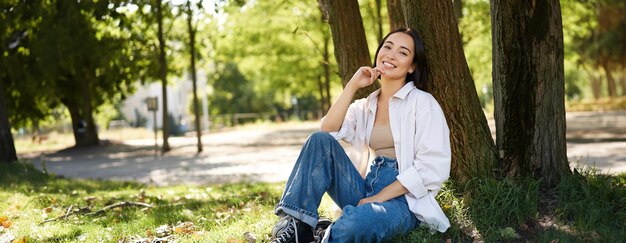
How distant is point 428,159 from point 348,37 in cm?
343

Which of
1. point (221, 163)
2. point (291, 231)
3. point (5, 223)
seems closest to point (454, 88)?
point (291, 231)

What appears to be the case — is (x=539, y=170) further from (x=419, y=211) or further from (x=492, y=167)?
(x=419, y=211)

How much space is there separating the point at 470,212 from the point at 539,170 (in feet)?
3.16

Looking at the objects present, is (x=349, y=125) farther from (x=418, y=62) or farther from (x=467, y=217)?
(x=467, y=217)

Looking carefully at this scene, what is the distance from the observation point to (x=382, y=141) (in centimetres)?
433

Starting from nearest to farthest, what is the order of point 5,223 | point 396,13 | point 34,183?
point 5,223 → point 396,13 → point 34,183

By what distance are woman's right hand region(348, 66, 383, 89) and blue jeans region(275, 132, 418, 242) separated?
1.70 feet

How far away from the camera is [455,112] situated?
5.21 metres

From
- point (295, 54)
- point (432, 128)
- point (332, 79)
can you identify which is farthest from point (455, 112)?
point (332, 79)

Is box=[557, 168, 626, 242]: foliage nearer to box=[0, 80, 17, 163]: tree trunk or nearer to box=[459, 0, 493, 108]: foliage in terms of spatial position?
box=[0, 80, 17, 163]: tree trunk

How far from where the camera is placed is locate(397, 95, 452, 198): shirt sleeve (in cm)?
394

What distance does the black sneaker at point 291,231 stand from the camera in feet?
13.4

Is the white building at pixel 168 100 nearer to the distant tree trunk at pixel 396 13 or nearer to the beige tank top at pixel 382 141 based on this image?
the distant tree trunk at pixel 396 13

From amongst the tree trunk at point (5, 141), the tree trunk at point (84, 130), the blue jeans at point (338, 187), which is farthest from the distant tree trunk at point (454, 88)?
the tree trunk at point (84, 130)
